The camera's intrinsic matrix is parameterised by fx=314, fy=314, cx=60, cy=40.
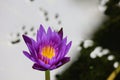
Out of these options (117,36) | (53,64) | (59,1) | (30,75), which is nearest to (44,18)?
(59,1)

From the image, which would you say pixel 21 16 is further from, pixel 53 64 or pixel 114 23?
pixel 53 64

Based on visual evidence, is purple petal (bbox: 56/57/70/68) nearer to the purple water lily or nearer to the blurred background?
the purple water lily

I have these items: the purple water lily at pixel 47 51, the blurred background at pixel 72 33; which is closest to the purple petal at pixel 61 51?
the purple water lily at pixel 47 51

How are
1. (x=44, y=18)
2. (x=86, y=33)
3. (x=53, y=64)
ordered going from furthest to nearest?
(x=86, y=33) < (x=44, y=18) < (x=53, y=64)

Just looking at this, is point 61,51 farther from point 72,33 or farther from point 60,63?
point 72,33

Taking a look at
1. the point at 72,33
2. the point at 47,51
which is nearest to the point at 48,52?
the point at 47,51

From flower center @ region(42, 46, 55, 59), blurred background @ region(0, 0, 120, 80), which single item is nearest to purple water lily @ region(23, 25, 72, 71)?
flower center @ region(42, 46, 55, 59)

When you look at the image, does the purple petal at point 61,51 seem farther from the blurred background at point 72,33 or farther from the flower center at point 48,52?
the blurred background at point 72,33
